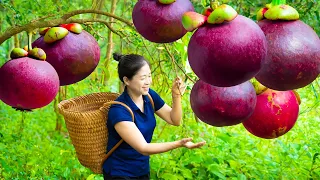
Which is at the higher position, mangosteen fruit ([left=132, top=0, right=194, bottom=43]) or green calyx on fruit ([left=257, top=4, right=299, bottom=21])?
green calyx on fruit ([left=257, top=4, right=299, bottom=21])

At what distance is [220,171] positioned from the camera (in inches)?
130

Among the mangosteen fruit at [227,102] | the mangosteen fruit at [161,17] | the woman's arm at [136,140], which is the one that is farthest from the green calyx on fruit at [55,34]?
the woman's arm at [136,140]

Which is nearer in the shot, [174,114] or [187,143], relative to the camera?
[187,143]

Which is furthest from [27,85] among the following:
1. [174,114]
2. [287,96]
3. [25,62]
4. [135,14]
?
[174,114]

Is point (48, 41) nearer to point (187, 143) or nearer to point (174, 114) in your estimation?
point (187, 143)

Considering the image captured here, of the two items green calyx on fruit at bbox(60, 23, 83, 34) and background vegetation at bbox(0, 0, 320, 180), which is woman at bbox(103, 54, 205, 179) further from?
green calyx on fruit at bbox(60, 23, 83, 34)

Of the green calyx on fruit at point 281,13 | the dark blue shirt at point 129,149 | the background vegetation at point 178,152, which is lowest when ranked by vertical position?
the background vegetation at point 178,152

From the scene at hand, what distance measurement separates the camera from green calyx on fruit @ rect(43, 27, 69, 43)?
0.79 metres

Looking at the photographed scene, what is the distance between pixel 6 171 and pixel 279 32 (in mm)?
3478

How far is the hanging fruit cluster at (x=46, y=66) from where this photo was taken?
2.38ft

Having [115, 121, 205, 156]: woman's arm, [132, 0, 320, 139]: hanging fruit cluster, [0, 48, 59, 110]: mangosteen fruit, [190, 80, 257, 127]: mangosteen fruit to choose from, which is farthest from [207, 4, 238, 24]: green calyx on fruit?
[115, 121, 205, 156]: woman's arm

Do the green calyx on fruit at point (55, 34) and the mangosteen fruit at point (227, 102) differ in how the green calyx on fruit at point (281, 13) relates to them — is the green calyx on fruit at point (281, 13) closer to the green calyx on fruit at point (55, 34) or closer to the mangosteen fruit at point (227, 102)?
the mangosteen fruit at point (227, 102)

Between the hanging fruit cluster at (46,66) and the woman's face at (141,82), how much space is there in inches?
53.4

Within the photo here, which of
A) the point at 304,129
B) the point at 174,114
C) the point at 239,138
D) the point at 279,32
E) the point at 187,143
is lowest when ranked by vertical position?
the point at 304,129
